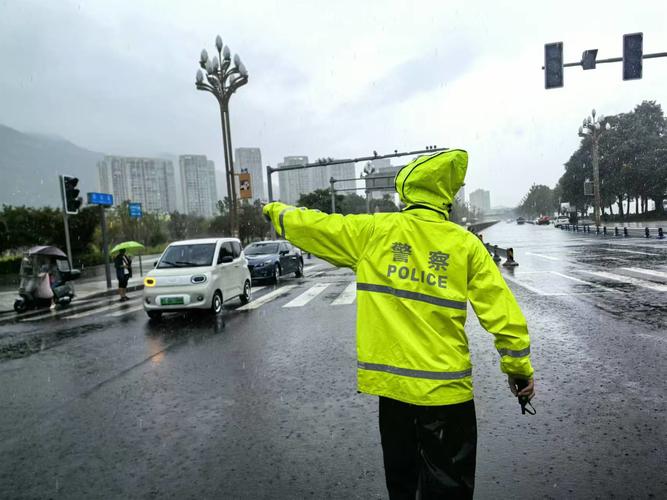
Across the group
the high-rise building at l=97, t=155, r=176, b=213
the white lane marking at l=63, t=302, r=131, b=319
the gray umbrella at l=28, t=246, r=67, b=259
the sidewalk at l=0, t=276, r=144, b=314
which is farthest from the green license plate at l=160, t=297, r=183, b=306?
the high-rise building at l=97, t=155, r=176, b=213

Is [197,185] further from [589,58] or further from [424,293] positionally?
[424,293]

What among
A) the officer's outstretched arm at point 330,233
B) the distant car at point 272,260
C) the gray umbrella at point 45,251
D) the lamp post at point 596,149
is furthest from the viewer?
the lamp post at point 596,149

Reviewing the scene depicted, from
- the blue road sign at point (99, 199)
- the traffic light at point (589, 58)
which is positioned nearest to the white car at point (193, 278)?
the blue road sign at point (99, 199)

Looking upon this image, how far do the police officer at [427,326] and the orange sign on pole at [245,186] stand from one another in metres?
22.1

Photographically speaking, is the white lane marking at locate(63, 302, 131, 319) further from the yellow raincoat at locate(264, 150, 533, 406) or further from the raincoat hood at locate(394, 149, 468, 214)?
the raincoat hood at locate(394, 149, 468, 214)

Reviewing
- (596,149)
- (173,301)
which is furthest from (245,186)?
(596,149)

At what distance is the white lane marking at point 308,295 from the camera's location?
38.5ft

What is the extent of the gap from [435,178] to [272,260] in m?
14.8

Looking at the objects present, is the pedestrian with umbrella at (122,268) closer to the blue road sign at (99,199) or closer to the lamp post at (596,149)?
the blue road sign at (99,199)

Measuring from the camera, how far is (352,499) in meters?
3.02

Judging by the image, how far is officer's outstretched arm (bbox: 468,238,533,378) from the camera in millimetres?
2266

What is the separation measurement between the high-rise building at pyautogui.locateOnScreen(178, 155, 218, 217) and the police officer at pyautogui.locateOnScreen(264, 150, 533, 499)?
467 feet

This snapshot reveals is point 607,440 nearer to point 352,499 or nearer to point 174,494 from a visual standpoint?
point 352,499

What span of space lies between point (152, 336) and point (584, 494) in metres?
7.55
